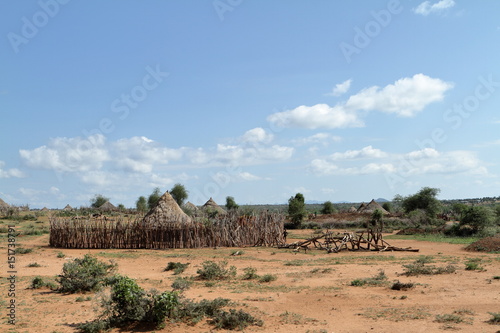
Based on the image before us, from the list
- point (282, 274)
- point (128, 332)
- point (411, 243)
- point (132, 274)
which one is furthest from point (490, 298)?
point (411, 243)

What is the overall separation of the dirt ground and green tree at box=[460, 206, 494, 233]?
31.4 ft

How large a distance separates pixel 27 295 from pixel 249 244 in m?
12.3

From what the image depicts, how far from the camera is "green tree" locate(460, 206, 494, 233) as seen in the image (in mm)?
24562

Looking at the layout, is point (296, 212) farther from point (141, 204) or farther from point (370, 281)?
point (141, 204)

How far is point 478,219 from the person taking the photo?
970 inches

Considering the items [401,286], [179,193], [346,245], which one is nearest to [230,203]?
[179,193]

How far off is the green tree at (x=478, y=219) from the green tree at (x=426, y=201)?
1165cm

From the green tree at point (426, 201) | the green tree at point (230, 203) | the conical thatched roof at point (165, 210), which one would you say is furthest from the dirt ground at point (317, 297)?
the green tree at point (230, 203)

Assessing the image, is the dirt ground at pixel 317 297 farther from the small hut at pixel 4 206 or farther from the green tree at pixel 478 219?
the small hut at pixel 4 206

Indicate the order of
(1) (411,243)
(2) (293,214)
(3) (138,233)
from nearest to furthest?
(3) (138,233), (1) (411,243), (2) (293,214)

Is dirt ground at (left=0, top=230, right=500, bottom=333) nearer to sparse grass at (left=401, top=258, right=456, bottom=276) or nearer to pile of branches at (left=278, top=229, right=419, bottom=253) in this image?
sparse grass at (left=401, top=258, right=456, bottom=276)

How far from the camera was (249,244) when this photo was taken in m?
20.8

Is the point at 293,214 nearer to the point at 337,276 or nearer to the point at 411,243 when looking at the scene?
the point at 411,243

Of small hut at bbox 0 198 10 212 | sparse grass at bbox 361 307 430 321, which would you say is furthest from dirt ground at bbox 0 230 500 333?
small hut at bbox 0 198 10 212
